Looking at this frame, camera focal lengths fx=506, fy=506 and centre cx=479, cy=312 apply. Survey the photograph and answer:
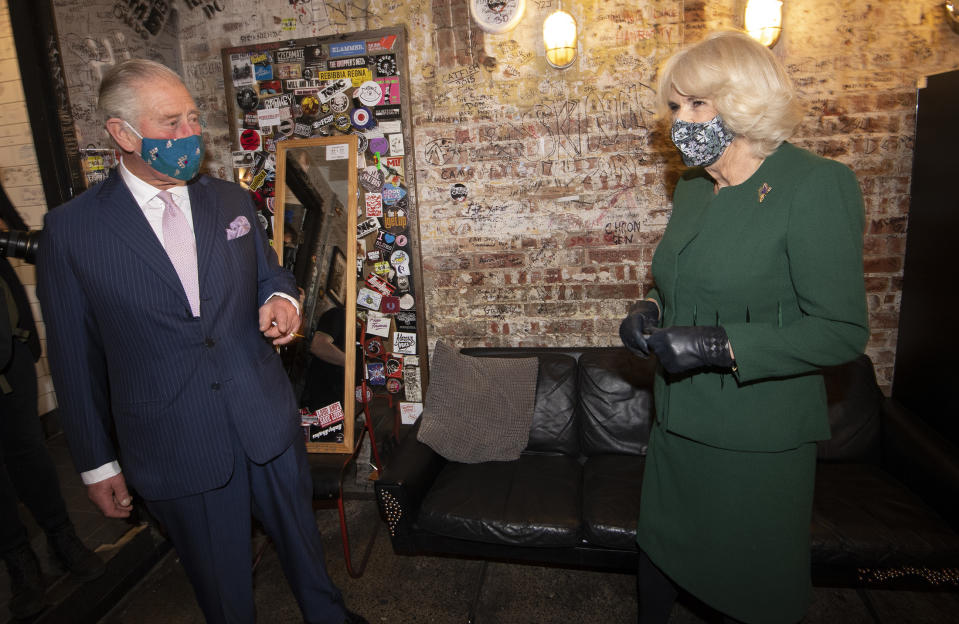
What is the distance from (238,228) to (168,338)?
0.41 m

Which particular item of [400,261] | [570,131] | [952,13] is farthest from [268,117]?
[952,13]

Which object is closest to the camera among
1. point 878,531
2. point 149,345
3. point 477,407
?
point 149,345

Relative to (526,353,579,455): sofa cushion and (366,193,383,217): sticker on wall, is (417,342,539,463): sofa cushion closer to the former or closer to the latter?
(526,353,579,455): sofa cushion

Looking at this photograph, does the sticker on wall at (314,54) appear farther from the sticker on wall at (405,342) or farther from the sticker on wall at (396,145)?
the sticker on wall at (405,342)

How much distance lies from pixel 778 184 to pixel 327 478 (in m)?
2.25

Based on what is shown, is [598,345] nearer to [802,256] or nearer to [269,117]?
[802,256]

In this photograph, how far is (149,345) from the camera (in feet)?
4.79

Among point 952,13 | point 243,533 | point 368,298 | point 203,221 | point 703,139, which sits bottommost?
point 243,533

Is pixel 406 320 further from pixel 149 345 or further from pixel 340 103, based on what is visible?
pixel 149 345

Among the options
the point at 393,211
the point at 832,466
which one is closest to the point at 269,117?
the point at 393,211

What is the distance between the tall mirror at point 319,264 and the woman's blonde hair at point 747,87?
198 cm

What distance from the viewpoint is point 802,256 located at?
1.15 metres

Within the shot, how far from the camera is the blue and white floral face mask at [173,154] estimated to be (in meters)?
1.47

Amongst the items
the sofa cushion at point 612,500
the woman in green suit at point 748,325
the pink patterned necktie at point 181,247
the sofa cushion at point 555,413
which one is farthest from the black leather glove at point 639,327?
the pink patterned necktie at point 181,247
